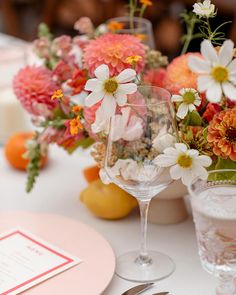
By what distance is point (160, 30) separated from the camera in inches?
142

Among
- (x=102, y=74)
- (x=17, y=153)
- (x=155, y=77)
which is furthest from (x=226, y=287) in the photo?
(x=17, y=153)

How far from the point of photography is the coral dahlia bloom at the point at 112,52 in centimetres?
95

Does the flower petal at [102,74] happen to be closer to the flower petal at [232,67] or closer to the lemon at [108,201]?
the flower petal at [232,67]

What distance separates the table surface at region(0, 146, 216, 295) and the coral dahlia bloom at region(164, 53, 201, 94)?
25cm

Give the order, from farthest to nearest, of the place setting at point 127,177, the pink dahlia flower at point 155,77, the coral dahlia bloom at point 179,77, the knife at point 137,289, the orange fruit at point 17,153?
the orange fruit at point 17,153, the pink dahlia flower at point 155,77, the coral dahlia bloom at point 179,77, the knife at point 137,289, the place setting at point 127,177

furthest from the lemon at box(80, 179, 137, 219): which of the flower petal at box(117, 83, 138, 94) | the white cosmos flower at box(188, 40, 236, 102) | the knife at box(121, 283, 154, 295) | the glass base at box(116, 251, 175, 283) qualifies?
the white cosmos flower at box(188, 40, 236, 102)

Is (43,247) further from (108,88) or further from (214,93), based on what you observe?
(214,93)

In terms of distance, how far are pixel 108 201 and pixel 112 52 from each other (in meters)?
0.28

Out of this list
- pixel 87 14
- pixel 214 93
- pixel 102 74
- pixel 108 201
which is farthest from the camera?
pixel 87 14

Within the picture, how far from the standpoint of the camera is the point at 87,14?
3795 mm

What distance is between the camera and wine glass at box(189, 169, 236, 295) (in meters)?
0.75

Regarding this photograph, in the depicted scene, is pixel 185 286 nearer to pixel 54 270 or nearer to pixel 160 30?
pixel 54 270

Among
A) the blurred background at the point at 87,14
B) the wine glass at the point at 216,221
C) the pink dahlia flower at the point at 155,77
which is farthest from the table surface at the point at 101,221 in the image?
the blurred background at the point at 87,14

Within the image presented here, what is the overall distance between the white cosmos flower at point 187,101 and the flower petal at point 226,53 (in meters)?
0.12
